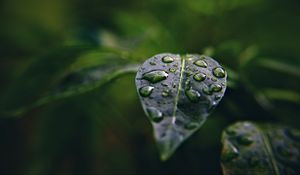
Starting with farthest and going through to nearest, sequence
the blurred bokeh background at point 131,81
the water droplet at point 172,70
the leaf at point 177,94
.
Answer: the blurred bokeh background at point 131,81 < the water droplet at point 172,70 < the leaf at point 177,94

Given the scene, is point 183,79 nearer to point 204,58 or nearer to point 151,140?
point 204,58

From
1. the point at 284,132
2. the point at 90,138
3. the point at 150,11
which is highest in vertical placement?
the point at 150,11

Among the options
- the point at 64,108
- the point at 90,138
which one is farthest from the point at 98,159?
the point at 64,108

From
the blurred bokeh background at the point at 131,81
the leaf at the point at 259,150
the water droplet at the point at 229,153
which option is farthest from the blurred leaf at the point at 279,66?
the water droplet at the point at 229,153

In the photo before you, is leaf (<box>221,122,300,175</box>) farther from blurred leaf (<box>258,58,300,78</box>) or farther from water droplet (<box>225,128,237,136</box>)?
blurred leaf (<box>258,58,300,78</box>)

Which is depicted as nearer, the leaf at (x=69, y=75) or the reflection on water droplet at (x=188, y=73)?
the reflection on water droplet at (x=188, y=73)

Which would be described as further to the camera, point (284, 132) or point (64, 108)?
point (64, 108)

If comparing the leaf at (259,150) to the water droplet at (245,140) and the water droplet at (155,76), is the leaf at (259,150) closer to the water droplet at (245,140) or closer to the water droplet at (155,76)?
the water droplet at (245,140)

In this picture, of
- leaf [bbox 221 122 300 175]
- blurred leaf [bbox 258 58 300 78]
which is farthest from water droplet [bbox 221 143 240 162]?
blurred leaf [bbox 258 58 300 78]
